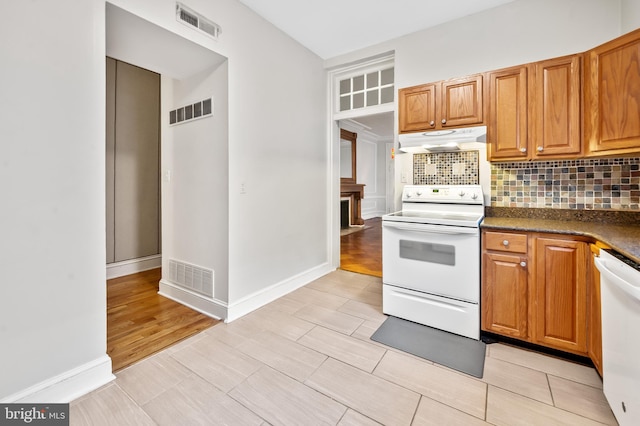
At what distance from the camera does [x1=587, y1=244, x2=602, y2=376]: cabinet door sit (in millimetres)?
1631

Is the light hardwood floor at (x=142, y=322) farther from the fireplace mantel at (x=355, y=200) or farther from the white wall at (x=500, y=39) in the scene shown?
the fireplace mantel at (x=355, y=200)

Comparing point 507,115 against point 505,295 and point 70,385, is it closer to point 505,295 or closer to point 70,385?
point 505,295

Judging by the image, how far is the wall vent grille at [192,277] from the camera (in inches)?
104

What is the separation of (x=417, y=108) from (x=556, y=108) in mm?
1059

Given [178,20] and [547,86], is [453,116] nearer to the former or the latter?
[547,86]

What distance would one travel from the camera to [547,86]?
214 cm

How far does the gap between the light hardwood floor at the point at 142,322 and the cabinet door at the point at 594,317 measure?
2.67 m

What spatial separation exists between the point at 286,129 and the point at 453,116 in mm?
1673

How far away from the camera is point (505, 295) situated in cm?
206

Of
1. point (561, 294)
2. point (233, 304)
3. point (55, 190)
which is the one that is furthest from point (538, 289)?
point (55, 190)

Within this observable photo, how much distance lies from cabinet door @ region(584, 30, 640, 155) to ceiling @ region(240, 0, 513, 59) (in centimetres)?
112

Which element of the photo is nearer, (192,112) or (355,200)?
(192,112)

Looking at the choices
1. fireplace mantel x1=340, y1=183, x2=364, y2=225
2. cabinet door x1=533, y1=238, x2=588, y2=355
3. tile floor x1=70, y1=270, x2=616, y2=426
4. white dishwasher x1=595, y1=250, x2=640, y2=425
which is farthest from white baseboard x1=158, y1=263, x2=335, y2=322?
fireplace mantel x1=340, y1=183, x2=364, y2=225

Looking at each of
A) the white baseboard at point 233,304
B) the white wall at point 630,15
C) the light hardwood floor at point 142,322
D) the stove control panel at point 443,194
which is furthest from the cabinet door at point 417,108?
the light hardwood floor at point 142,322
